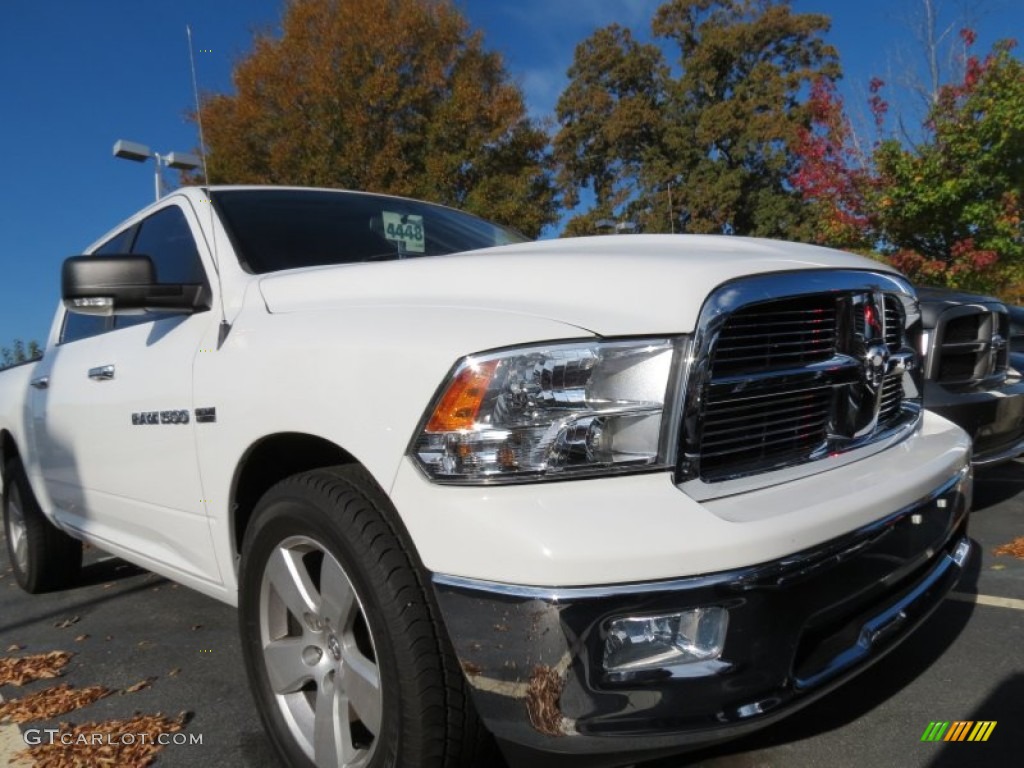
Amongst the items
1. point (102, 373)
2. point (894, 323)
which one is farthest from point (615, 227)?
point (102, 373)

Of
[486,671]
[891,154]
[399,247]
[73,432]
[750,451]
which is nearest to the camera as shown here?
[486,671]

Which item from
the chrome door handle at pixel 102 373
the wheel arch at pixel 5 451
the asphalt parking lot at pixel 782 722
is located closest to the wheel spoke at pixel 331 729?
the asphalt parking lot at pixel 782 722

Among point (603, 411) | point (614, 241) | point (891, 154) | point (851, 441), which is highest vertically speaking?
point (891, 154)

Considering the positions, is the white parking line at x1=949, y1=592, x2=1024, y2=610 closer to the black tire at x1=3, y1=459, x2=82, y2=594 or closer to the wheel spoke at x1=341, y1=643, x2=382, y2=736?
the wheel spoke at x1=341, y1=643, x2=382, y2=736

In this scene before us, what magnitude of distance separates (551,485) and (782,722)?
1.27 meters

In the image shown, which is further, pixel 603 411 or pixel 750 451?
pixel 750 451

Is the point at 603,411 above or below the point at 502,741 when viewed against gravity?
above

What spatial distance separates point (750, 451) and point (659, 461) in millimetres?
363

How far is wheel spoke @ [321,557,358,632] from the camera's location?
1.88 meters

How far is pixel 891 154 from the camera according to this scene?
33.2ft

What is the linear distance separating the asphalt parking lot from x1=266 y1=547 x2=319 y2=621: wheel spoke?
650 millimetres

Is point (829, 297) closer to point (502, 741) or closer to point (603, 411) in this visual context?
point (603, 411)

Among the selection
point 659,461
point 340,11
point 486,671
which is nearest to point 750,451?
point 659,461

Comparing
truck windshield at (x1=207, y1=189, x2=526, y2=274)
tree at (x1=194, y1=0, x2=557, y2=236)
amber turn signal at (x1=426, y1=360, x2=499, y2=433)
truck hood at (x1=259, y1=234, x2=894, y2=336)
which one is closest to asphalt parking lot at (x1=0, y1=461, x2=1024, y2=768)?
amber turn signal at (x1=426, y1=360, x2=499, y2=433)
